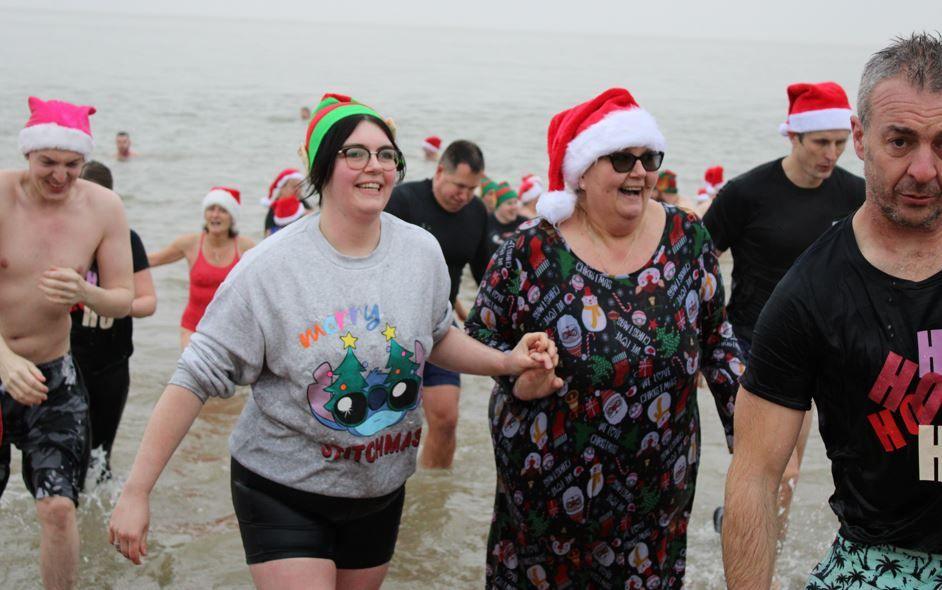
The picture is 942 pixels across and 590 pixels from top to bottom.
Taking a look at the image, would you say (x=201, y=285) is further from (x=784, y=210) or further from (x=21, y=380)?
(x=784, y=210)

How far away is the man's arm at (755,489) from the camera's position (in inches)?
105

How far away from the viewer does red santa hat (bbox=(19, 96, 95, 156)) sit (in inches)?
184

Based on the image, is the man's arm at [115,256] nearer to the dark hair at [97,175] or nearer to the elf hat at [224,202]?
the dark hair at [97,175]

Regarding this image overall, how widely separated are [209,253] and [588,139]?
16.5 feet

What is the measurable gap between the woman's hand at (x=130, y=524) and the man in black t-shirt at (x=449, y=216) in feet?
10.7

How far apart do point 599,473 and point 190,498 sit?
3652 millimetres

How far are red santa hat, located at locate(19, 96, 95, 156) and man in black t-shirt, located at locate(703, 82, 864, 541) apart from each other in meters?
2.97

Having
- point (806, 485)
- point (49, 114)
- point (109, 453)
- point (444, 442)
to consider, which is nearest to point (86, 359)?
point (109, 453)

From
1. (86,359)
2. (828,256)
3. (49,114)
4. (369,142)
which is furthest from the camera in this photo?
(86,359)

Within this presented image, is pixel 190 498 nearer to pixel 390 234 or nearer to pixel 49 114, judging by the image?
pixel 49 114

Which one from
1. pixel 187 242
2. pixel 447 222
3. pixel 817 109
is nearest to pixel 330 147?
pixel 447 222

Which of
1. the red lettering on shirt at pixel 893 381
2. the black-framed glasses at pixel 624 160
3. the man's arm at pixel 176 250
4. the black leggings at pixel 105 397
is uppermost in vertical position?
the black-framed glasses at pixel 624 160

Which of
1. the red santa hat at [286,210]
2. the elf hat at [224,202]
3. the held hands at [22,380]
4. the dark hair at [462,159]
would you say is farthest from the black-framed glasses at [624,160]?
the red santa hat at [286,210]

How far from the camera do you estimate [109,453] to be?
6.38 m
